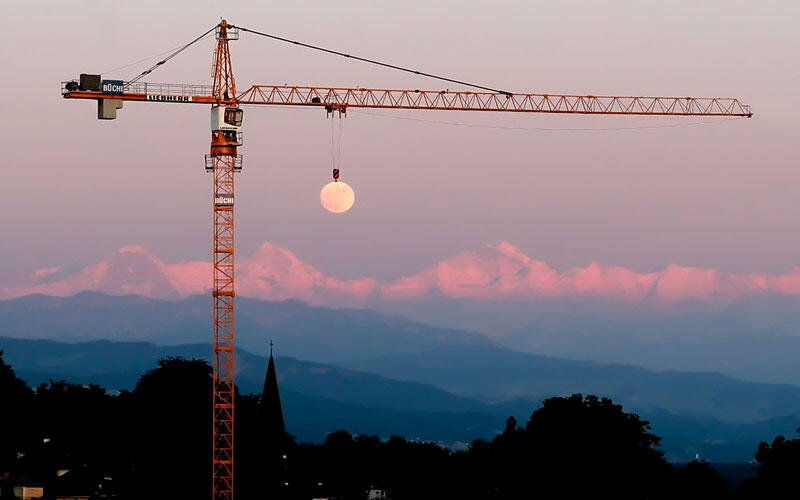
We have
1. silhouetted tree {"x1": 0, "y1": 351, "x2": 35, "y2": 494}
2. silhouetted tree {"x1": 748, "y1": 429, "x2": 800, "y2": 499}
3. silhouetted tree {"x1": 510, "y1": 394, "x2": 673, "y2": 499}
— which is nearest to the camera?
silhouetted tree {"x1": 748, "y1": 429, "x2": 800, "y2": 499}

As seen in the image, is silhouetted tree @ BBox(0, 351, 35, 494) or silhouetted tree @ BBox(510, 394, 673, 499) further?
silhouetted tree @ BBox(510, 394, 673, 499)

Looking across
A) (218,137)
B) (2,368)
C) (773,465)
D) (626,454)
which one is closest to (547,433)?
(626,454)

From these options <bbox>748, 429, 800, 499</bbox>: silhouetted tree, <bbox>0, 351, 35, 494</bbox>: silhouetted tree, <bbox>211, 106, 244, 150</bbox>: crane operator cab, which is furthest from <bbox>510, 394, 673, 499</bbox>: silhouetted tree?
<bbox>0, 351, 35, 494</bbox>: silhouetted tree

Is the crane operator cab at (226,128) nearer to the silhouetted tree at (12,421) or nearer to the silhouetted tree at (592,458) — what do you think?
the silhouetted tree at (12,421)

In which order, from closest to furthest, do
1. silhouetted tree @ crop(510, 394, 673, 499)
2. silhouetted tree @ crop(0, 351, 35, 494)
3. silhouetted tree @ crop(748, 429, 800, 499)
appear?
silhouetted tree @ crop(748, 429, 800, 499)
silhouetted tree @ crop(0, 351, 35, 494)
silhouetted tree @ crop(510, 394, 673, 499)

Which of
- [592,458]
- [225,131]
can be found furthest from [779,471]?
[225,131]

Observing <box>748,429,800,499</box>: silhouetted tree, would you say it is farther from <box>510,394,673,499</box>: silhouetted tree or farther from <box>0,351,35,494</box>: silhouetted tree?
<box>0,351,35,494</box>: silhouetted tree

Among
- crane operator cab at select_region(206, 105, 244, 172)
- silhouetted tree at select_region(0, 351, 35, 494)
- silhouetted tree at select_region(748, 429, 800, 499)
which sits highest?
crane operator cab at select_region(206, 105, 244, 172)

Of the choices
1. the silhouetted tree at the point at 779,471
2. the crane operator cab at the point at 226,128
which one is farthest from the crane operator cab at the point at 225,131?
the silhouetted tree at the point at 779,471

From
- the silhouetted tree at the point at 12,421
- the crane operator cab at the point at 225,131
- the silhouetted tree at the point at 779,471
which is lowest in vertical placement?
the silhouetted tree at the point at 779,471

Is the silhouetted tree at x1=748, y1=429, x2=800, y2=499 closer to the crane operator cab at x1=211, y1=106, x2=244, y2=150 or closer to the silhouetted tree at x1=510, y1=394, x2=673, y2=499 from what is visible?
the silhouetted tree at x1=510, y1=394, x2=673, y2=499

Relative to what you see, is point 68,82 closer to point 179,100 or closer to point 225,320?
point 179,100

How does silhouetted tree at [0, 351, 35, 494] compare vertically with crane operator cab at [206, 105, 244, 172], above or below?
below

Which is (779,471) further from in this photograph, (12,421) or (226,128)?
(12,421)
